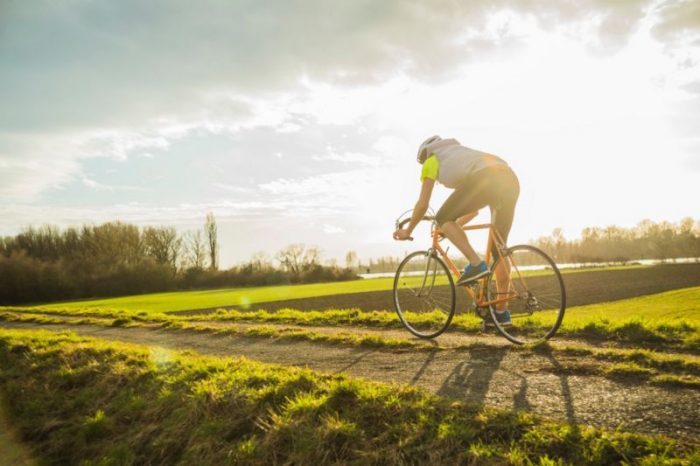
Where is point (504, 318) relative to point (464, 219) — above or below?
below

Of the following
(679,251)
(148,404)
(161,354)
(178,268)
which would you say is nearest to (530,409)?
(148,404)

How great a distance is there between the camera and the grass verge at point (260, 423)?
2705mm

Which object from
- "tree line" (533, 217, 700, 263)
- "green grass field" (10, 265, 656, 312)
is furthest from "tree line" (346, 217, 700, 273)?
"green grass field" (10, 265, 656, 312)

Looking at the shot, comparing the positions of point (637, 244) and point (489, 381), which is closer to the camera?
point (489, 381)

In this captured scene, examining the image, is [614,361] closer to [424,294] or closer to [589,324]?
[589,324]

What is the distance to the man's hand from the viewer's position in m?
6.71

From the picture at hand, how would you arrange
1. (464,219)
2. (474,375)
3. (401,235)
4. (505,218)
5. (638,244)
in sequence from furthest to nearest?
(638,244), (401,235), (464,219), (505,218), (474,375)

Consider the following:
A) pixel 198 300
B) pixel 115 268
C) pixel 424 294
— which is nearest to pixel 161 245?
pixel 115 268

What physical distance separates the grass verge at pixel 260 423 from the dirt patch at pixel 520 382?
0.87 ft

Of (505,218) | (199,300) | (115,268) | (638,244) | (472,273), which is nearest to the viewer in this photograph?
(505,218)

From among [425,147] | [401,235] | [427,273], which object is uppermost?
[425,147]

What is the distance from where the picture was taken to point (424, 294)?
7.04m

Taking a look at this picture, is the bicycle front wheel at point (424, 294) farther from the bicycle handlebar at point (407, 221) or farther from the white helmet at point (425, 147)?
the white helmet at point (425, 147)

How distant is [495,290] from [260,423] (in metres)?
3.33
